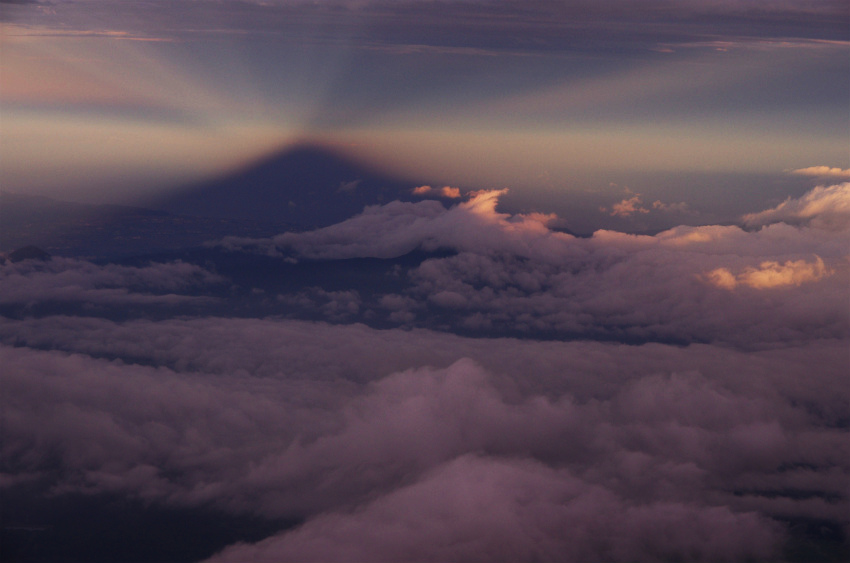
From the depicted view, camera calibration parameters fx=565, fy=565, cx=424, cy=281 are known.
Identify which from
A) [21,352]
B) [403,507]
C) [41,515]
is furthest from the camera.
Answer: [21,352]

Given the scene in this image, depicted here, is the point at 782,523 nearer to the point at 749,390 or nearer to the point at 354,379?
the point at 749,390

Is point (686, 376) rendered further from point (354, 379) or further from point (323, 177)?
point (323, 177)

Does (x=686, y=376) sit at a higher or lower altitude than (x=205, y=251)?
lower

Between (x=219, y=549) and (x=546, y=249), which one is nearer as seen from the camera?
A: (x=219, y=549)

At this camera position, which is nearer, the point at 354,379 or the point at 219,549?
the point at 219,549

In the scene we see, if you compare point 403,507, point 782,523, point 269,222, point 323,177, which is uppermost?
point 323,177

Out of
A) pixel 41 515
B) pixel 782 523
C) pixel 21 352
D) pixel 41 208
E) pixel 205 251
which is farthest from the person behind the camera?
pixel 205 251

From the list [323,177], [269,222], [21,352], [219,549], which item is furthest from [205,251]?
[219,549]

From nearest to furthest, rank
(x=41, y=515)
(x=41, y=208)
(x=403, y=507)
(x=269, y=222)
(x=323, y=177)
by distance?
(x=403, y=507), (x=41, y=515), (x=41, y=208), (x=269, y=222), (x=323, y=177)

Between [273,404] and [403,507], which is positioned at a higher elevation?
[273,404]

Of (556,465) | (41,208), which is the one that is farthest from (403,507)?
(41,208)
